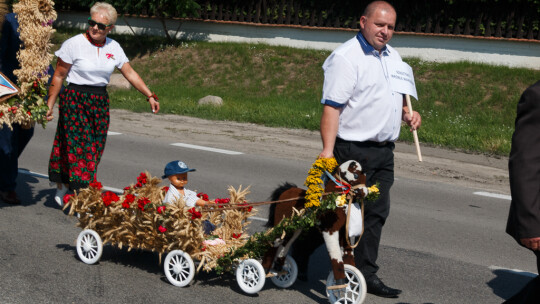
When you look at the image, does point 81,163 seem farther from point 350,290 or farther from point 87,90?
point 350,290

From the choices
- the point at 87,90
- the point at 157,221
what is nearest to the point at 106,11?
the point at 87,90

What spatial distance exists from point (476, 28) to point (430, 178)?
11016 mm

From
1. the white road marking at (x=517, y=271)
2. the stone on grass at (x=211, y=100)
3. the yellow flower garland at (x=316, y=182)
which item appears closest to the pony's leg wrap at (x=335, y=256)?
the yellow flower garland at (x=316, y=182)

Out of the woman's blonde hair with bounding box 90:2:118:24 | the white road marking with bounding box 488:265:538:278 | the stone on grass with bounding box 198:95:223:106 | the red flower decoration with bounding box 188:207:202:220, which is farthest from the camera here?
the stone on grass with bounding box 198:95:223:106

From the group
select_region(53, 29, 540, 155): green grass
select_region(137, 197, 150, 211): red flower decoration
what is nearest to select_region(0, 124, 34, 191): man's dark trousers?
select_region(137, 197, 150, 211): red flower decoration

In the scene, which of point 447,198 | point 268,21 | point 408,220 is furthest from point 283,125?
point 268,21

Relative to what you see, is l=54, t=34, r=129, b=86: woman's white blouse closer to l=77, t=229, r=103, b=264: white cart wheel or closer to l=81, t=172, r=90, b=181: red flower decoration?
l=81, t=172, r=90, b=181: red flower decoration

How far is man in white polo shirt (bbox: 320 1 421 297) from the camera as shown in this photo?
5.61m

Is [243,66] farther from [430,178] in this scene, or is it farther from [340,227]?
[340,227]

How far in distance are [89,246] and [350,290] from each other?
7.50 feet

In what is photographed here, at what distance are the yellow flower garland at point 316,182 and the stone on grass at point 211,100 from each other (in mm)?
13603

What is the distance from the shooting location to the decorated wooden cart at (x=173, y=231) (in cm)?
574

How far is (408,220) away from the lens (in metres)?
8.79

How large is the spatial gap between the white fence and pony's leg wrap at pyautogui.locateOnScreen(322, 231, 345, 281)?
53.8ft
